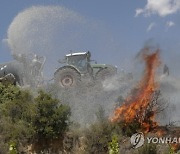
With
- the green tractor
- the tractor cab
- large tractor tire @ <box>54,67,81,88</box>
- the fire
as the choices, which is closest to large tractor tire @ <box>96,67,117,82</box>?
the green tractor

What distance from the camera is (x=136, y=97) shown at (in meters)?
24.2

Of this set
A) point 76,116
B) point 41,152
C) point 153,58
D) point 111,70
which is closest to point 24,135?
point 41,152

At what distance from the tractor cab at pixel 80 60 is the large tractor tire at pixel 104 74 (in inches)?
40.6

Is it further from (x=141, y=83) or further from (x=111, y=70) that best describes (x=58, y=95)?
(x=141, y=83)

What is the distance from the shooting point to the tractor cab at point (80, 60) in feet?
105

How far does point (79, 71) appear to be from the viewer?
31375 millimetres

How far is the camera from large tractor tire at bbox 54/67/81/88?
30734 millimetres

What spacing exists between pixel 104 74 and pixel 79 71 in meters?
1.67

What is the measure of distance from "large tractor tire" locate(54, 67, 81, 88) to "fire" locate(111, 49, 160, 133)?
649cm

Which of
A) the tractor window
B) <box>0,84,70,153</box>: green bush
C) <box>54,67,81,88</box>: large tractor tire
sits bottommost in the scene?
<box>0,84,70,153</box>: green bush

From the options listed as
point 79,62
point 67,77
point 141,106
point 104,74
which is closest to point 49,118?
point 141,106

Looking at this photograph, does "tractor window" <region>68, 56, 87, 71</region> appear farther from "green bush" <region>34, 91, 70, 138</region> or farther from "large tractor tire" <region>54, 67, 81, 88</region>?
"green bush" <region>34, 91, 70, 138</region>

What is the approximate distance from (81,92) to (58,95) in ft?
4.76

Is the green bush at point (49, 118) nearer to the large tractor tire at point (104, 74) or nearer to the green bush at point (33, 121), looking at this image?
the green bush at point (33, 121)
